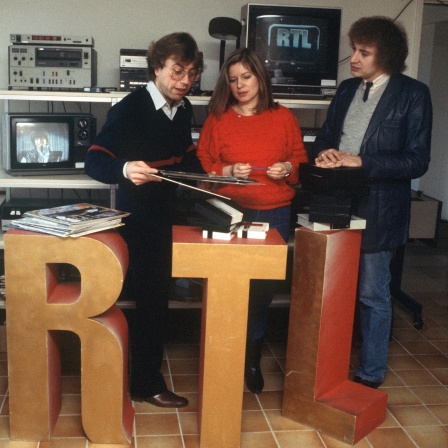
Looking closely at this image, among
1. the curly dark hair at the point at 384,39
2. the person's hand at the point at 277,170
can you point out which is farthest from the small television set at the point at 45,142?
the curly dark hair at the point at 384,39

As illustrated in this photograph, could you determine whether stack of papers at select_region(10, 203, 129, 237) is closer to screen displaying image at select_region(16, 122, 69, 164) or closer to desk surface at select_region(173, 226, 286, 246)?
desk surface at select_region(173, 226, 286, 246)

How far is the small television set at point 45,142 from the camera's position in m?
3.01

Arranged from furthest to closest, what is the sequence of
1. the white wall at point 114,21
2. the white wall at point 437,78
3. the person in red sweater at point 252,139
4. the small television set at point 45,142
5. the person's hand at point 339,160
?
the white wall at point 437,78 → the white wall at point 114,21 → the small television set at point 45,142 → the person in red sweater at point 252,139 → the person's hand at point 339,160

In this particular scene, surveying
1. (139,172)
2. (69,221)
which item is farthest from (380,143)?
(69,221)

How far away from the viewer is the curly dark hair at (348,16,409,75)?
248cm

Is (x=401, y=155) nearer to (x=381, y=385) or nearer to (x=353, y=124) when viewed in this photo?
(x=353, y=124)

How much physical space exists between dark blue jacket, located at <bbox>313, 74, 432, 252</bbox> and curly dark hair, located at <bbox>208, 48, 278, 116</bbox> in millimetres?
444

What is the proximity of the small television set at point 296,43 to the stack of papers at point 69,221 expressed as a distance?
1360 millimetres

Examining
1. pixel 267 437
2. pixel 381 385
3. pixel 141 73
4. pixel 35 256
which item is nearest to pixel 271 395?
pixel 267 437

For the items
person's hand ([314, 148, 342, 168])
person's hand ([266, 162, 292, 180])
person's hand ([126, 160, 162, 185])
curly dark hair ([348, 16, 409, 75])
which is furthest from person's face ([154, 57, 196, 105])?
curly dark hair ([348, 16, 409, 75])

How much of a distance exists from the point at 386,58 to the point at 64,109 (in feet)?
6.48

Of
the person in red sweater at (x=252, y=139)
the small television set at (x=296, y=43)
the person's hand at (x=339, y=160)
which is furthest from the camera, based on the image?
the small television set at (x=296, y=43)

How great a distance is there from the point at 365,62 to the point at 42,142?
5.26ft

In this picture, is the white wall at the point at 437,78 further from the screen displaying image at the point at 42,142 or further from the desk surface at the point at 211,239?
the desk surface at the point at 211,239
